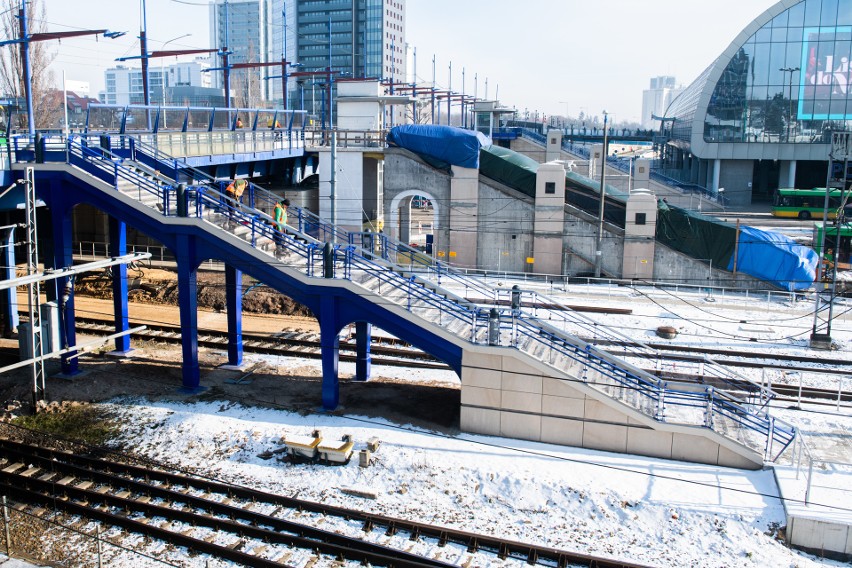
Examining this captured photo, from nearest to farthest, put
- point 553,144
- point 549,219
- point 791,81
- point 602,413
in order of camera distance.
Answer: point 602,413
point 549,219
point 791,81
point 553,144

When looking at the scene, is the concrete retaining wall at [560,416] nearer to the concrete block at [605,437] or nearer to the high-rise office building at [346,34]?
the concrete block at [605,437]

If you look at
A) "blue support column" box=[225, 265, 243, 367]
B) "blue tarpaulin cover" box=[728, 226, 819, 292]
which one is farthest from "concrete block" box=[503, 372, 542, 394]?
"blue tarpaulin cover" box=[728, 226, 819, 292]

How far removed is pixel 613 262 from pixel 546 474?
21085mm

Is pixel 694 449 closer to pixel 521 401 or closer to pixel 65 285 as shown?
pixel 521 401

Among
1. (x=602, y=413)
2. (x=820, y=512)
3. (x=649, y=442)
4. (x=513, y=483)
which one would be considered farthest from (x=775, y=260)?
(x=513, y=483)

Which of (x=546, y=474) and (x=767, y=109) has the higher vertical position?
(x=767, y=109)

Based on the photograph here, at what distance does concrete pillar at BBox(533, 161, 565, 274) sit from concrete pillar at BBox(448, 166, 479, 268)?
124 inches

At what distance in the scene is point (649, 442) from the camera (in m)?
16.6

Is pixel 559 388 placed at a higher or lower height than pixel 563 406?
higher

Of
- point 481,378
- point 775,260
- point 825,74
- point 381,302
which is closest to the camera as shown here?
point 481,378

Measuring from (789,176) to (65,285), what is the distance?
175ft

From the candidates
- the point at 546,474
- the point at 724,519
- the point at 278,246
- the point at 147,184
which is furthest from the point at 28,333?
the point at 724,519

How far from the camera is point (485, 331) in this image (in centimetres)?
1842

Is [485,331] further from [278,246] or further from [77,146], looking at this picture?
[77,146]
